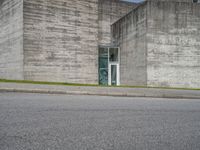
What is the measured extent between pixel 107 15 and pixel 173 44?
946 cm

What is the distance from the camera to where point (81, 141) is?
338 centimetres

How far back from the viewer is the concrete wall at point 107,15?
2500 cm

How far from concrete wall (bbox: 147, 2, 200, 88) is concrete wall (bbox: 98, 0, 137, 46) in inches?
276

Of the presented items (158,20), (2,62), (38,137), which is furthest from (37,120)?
(2,62)

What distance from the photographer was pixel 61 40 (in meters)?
20.4

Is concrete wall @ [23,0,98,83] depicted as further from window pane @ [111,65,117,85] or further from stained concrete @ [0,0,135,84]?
window pane @ [111,65,117,85]

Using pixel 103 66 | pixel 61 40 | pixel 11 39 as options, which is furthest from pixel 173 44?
pixel 11 39

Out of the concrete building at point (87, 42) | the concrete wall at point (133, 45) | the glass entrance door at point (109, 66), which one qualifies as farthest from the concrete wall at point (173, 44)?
the glass entrance door at point (109, 66)

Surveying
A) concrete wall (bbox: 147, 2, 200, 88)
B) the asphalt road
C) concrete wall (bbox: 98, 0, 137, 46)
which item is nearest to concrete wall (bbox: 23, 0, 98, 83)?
concrete wall (bbox: 98, 0, 137, 46)

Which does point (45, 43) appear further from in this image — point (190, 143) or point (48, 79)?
point (190, 143)

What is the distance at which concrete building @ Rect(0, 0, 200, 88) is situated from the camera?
18969mm

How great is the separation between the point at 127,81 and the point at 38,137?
18.6 meters

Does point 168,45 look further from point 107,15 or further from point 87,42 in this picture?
point 107,15

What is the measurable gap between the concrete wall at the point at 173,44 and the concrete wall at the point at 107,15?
7009mm
